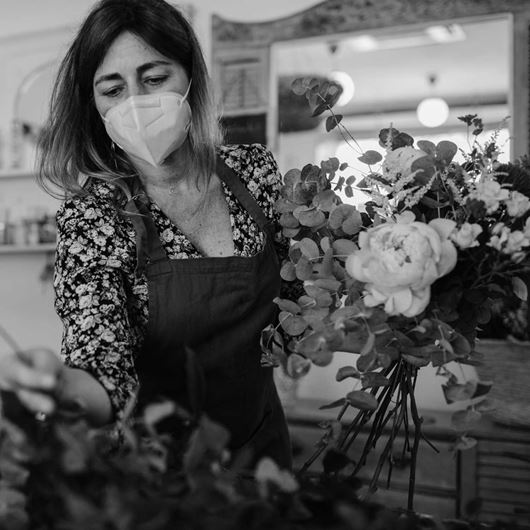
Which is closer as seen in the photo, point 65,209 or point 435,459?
point 65,209

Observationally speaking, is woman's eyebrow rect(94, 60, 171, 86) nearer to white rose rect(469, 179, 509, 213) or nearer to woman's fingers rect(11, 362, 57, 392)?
white rose rect(469, 179, 509, 213)

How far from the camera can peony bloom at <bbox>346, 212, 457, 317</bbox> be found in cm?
83

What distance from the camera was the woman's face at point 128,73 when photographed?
4.23ft

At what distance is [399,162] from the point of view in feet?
3.12

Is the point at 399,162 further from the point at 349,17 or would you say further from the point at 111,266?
the point at 349,17

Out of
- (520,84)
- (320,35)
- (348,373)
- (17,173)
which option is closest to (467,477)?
(520,84)

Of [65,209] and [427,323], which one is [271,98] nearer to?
[65,209]

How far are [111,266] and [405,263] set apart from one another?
542 millimetres

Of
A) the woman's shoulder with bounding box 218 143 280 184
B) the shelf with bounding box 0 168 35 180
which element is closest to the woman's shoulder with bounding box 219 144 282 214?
the woman's shoulder with bounding box 218 143 280 184

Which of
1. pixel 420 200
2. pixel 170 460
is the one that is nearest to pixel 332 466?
pixel 170 460

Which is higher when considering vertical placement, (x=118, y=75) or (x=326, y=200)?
(x=118, y=75)

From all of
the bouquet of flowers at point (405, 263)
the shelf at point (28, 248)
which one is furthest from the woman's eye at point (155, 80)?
the shelf at point (28, 248)

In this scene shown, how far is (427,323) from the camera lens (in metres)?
0.89

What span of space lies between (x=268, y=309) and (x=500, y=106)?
1.67 m
